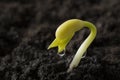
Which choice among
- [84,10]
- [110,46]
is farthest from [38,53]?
[84,10]

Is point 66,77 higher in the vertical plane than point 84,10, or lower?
lower

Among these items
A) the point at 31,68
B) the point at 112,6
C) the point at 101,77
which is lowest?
the point at 101,77

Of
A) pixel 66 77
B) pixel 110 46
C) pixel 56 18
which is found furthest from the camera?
pixel 56 18

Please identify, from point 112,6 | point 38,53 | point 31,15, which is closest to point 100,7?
point 112,6

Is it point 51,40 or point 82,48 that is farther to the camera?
point 51,40

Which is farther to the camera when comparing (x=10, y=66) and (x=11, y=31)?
(x=11, y=31)

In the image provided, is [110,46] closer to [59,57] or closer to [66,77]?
[59,57]

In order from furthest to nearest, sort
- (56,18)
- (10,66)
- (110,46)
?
(56,18), (110,46), (10,66)

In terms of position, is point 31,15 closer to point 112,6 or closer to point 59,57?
point 112,6
